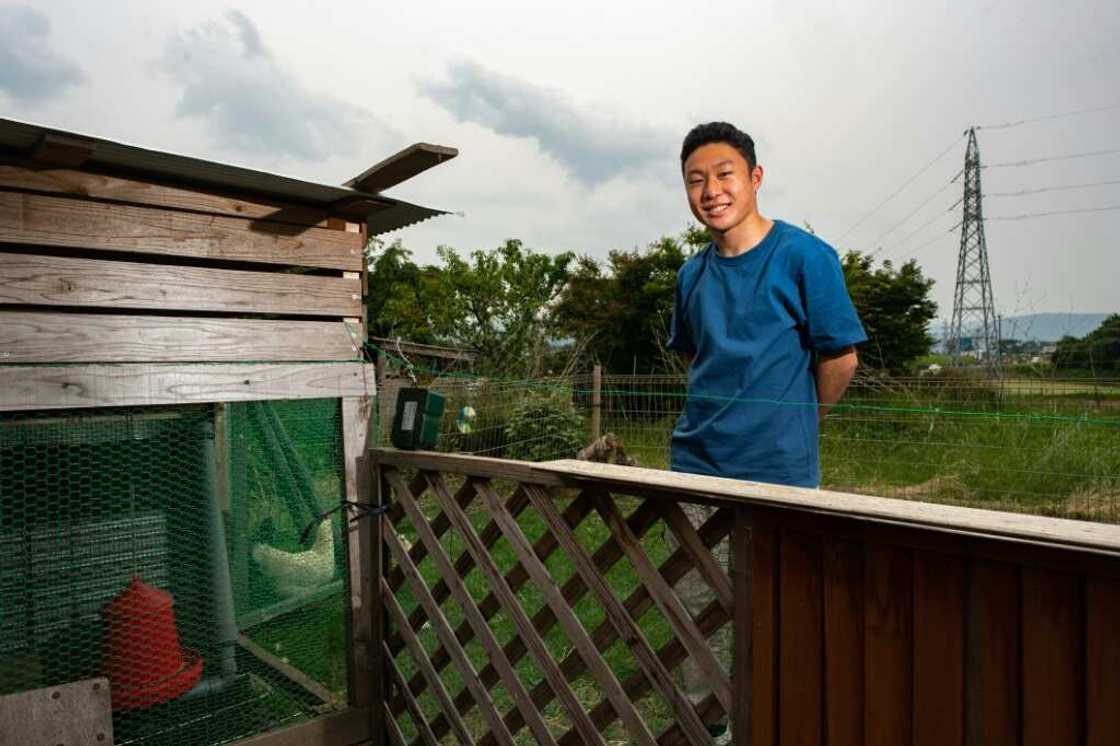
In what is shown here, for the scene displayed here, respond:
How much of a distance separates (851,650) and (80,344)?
206 cm

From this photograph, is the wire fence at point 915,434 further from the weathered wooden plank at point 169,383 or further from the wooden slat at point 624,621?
the wooden slat at point 624,621

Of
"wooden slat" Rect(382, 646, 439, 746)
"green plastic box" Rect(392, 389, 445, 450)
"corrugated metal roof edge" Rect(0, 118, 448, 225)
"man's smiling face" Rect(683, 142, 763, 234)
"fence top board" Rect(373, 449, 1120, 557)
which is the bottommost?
"wooden slat" Rect(382, 646, 439, 746)

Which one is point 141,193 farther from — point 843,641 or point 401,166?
point 843,641

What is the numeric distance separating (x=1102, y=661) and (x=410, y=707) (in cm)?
204

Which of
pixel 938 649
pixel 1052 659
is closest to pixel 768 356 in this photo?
pixel 938 649

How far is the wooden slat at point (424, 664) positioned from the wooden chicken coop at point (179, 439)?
4.3 inches

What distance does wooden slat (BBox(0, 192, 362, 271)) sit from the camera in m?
2.20

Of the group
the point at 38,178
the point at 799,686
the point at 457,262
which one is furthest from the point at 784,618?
the point at 457,262

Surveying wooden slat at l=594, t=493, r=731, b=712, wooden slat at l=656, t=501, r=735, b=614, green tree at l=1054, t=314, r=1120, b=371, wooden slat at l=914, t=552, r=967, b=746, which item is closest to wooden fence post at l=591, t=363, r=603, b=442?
green tree at l=1054, t=314, r=1120, b=371

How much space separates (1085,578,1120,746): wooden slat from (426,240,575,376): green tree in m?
11.8

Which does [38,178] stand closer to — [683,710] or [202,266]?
[202,266]

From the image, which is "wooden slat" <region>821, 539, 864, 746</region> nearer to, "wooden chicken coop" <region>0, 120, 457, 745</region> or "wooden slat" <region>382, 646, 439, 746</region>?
"wooden slat" <region>382, 646, 439, 746</region>

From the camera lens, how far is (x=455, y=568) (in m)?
2.39

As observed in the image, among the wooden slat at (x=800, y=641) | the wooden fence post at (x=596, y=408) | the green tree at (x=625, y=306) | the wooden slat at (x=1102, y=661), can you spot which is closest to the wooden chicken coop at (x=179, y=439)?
the wooden slat at (x=800, y=641)
